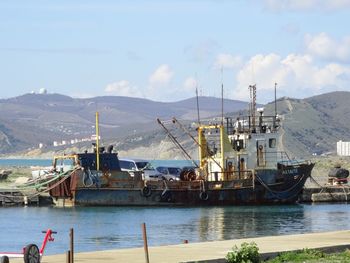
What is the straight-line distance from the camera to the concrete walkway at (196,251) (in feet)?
84.0

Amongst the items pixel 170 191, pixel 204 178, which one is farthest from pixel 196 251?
pixel 204 178

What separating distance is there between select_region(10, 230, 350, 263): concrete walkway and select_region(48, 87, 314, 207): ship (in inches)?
1325

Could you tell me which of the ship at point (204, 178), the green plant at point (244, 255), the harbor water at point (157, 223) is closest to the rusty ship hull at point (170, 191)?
the ship at point (204, 178)

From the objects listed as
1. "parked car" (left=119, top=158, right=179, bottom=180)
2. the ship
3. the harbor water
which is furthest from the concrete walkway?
"parked car" (left=119, top=158, right=179, bottom=180)

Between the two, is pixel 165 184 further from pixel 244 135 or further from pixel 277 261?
pixel 277 261

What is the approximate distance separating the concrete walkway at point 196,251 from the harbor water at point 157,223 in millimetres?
9624

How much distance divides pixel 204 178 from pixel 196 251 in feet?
128

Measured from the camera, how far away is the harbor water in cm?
4394

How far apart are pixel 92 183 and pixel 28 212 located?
395cm

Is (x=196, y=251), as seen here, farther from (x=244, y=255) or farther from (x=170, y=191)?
(x=170, y=191)

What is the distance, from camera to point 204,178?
218ft

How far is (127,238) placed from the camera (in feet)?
148

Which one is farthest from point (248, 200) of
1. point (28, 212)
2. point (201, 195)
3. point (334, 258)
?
point (334, 258)

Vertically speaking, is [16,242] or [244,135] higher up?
[244,135]
